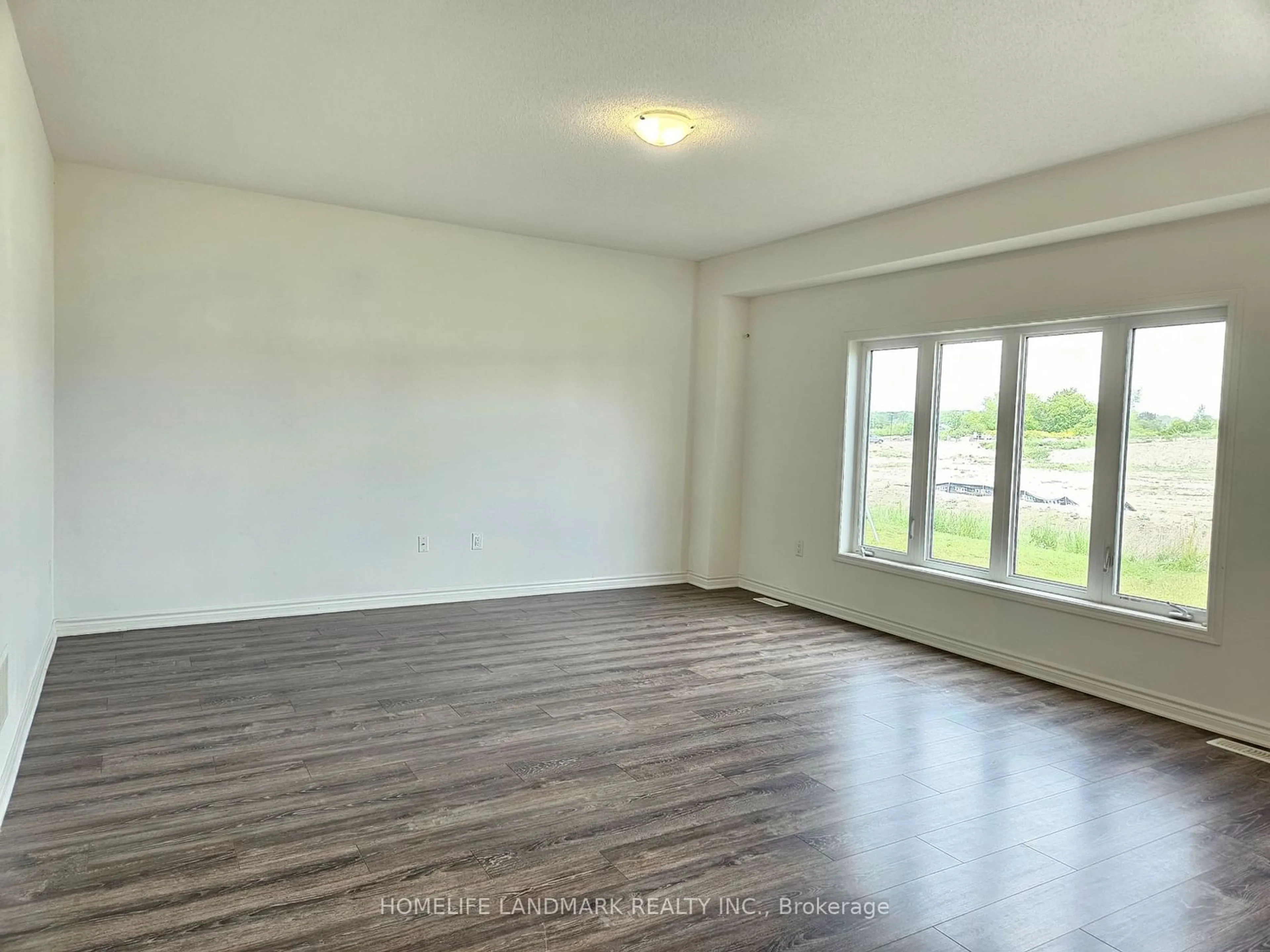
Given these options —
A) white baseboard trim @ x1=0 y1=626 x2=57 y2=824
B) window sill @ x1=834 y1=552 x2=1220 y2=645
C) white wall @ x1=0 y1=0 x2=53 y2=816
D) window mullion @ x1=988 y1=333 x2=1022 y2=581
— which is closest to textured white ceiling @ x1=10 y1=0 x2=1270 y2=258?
white wall @ x1=0 y1=0 x2=53 y2=816

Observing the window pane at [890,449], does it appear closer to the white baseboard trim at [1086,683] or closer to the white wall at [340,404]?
the white baseboard trim at [1086,683]

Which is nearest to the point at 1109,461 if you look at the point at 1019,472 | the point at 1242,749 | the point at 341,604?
the point at 1019,472

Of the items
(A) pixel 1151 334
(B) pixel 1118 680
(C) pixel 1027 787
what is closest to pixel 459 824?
(C) pixel 1027 787

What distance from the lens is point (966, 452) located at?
5.21 metres

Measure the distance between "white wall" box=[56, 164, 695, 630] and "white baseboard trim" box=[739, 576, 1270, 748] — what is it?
204cm

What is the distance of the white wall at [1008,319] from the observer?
147 inches

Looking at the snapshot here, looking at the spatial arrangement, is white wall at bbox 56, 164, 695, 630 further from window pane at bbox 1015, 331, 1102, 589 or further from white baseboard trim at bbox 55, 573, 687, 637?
window pane at bbox 1015, 331, 1102, 589

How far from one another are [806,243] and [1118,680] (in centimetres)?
336

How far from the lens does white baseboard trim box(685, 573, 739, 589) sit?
22.5 ft

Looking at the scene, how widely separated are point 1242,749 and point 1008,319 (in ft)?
8.07

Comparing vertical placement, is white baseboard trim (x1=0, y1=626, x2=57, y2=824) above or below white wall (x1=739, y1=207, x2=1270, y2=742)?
below

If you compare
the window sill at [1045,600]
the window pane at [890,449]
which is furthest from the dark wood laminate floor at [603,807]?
the window pane at [890,449]

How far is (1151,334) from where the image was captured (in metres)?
4.20

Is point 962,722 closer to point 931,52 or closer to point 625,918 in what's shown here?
point 625,918
